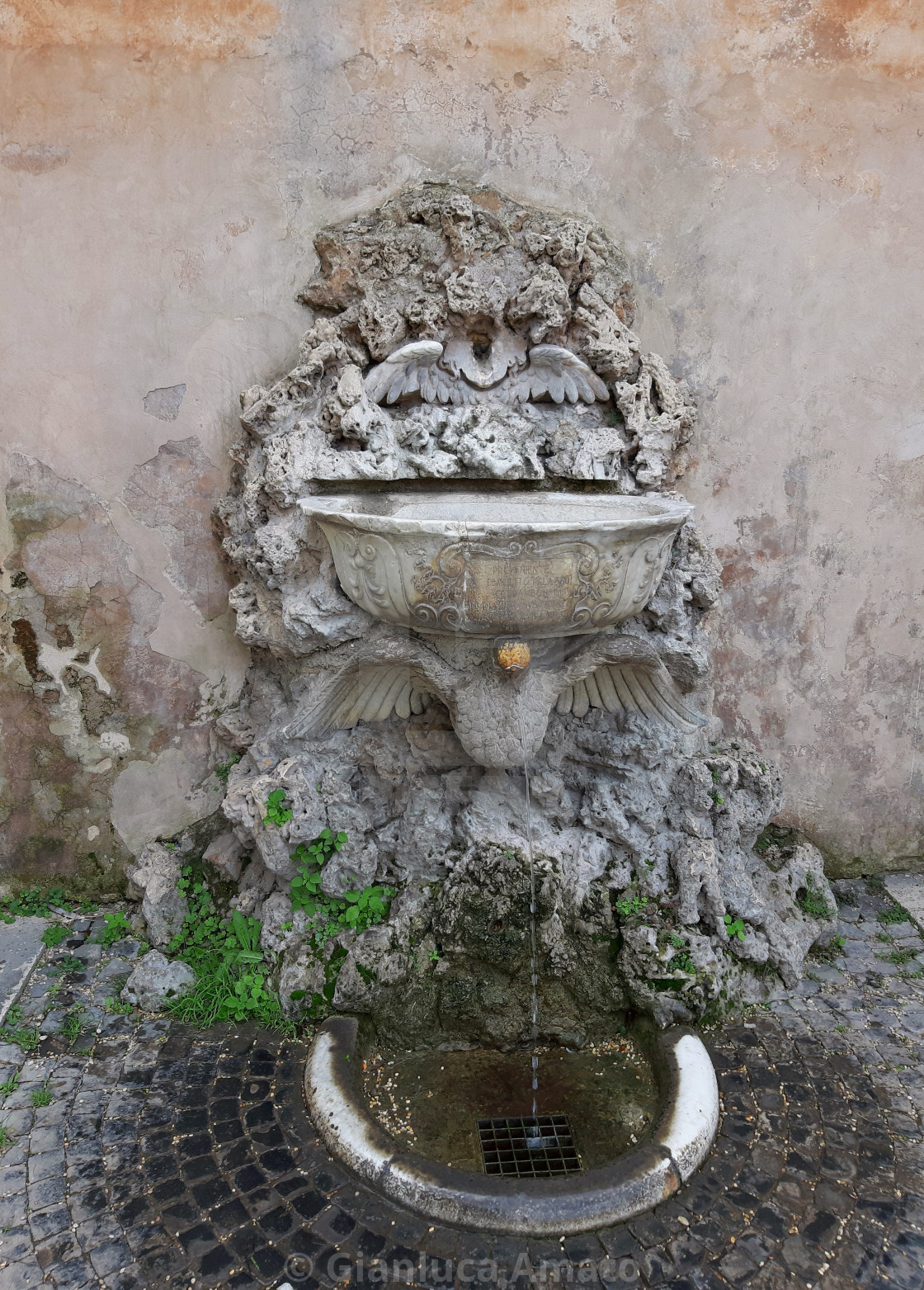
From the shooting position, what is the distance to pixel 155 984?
349 cm

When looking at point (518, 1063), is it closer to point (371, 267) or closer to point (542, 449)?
point (542, 449)

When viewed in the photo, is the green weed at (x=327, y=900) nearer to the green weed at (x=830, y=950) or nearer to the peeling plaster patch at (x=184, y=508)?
the peeling plaster patch at (x=184, y=508)

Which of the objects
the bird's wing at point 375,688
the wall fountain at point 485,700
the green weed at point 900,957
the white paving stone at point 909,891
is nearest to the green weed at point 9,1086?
the wall fountain at point 485,700

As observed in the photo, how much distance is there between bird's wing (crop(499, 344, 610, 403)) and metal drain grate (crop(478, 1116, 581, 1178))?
303 centimetres

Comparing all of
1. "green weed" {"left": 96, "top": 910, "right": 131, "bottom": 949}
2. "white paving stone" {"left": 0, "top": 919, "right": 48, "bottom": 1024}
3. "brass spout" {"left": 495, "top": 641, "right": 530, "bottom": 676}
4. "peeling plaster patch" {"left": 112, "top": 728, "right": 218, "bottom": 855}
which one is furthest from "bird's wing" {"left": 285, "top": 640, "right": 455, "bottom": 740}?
"white paving stone" {"left": 0, "top": 919, "right": 48, "bottom": 1024}

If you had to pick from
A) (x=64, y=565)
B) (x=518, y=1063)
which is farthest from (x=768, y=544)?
(x=64, y=565)

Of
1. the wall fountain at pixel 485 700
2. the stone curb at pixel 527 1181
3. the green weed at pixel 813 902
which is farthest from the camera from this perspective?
the green weed at pixel 813 902

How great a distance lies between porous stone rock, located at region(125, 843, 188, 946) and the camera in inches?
151

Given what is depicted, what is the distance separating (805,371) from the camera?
13.4 ft

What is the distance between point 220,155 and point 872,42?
315cm

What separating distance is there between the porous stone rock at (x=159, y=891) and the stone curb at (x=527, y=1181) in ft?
3.96

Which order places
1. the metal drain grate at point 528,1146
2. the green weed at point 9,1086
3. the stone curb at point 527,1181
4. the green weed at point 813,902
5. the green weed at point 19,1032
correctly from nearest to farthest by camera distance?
the stone curb at point 527,1181 → the metal drain grate at point 528,1146 → the green weed at point 9,1086 → the green weed at point 19,1032 → the green weed at point 813,902

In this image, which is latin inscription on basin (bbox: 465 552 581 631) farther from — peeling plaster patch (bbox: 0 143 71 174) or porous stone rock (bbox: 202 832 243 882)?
peeling plaster patch (bbox: 0 143 71 174)

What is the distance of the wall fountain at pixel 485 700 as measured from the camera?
3357 mm
